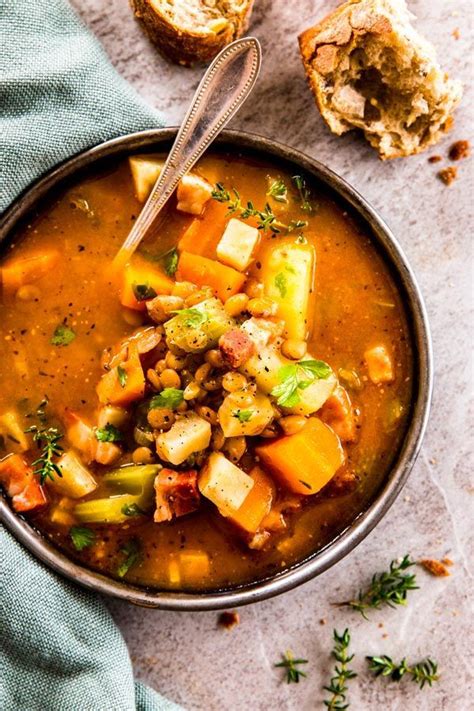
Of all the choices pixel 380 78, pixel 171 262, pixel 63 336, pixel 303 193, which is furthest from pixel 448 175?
pixel 63 336

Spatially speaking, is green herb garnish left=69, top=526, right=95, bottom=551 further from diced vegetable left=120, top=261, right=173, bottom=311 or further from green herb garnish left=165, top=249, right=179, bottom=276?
green herb garnish left=165, top=249, right=179, bottom=276

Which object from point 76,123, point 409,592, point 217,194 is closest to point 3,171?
point 76,123

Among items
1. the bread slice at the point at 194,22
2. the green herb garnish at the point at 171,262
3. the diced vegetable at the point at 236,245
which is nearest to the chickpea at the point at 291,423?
the diced vegetable at the point at 236,245

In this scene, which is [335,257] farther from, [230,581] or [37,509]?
[37,509]

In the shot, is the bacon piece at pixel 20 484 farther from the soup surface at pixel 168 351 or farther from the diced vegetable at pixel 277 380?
the diced vegetable at pixel 277 380

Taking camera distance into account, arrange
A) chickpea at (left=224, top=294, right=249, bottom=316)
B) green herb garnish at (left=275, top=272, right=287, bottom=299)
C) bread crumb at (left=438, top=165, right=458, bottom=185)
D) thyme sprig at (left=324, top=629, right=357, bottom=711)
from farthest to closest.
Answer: bread crumb at (left=438, top=165, right=458, bottom=185), thyme sprig at (left=324, top=629, right=357, bottom=711), green herb garnish at (left=275, top=272, right=287, bottom=299), chickpea at (left=224, top=294, right=249, bottom=316)

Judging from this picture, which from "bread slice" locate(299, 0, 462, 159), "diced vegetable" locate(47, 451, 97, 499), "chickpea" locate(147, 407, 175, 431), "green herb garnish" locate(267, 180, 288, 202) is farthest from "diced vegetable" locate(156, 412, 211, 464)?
"bread slice" locate(299, 0, 462, 159)
